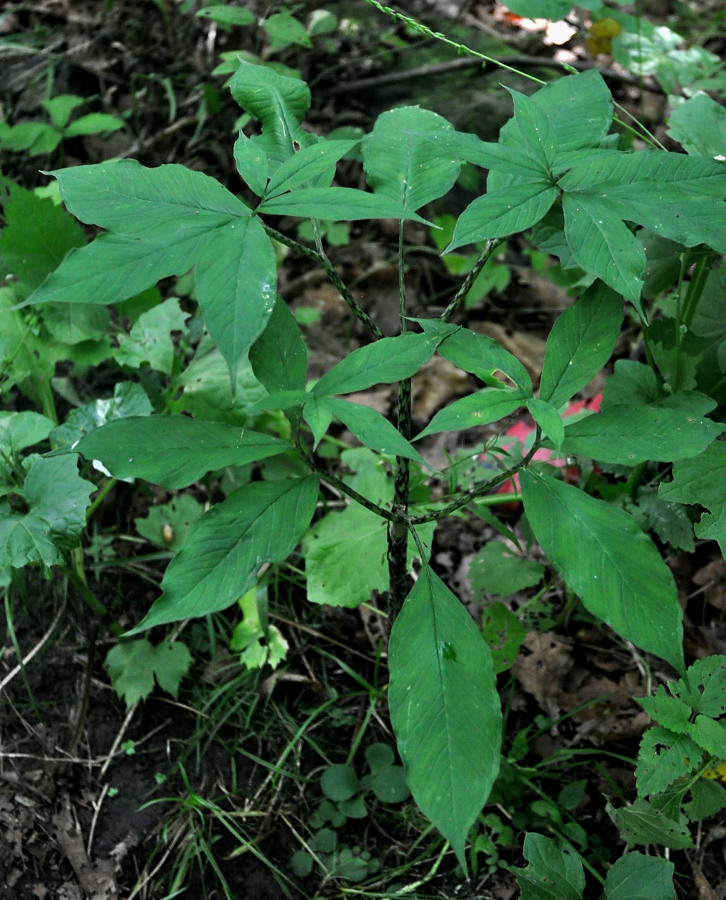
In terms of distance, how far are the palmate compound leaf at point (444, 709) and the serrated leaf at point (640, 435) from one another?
32cm

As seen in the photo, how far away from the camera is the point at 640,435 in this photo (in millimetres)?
1119

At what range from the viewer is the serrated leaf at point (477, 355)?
3.68 ft

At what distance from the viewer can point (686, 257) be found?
4.73 feet

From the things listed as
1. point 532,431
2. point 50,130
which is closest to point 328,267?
point 532,431

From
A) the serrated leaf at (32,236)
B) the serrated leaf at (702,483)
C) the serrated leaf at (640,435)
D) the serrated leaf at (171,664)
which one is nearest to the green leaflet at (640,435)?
the serrated leaf at (640,435)

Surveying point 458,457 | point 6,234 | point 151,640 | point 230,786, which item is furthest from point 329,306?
point 230,786

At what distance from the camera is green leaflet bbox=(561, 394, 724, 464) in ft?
3.56

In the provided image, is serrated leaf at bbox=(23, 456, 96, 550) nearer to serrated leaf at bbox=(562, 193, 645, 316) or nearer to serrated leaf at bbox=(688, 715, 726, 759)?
serrated leaf at bbox=(562, 193, 645, 316)

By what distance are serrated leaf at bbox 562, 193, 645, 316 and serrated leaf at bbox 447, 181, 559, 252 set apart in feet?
0.17

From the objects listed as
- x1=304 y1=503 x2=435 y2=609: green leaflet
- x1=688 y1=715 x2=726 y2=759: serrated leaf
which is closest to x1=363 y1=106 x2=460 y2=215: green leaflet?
x1=304 y1=503 x2=435 y2=609: green leaflet

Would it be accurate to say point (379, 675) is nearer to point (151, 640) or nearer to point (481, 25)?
point (151, 640)

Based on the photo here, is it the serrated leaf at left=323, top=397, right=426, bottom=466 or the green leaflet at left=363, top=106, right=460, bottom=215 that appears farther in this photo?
the green leaflet at left=363, top=106, right=460, bottom=215

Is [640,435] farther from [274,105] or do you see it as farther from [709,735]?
[274,105]

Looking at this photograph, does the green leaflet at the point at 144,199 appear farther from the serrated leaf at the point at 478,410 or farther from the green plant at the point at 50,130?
the green plant at the point at 50,130
